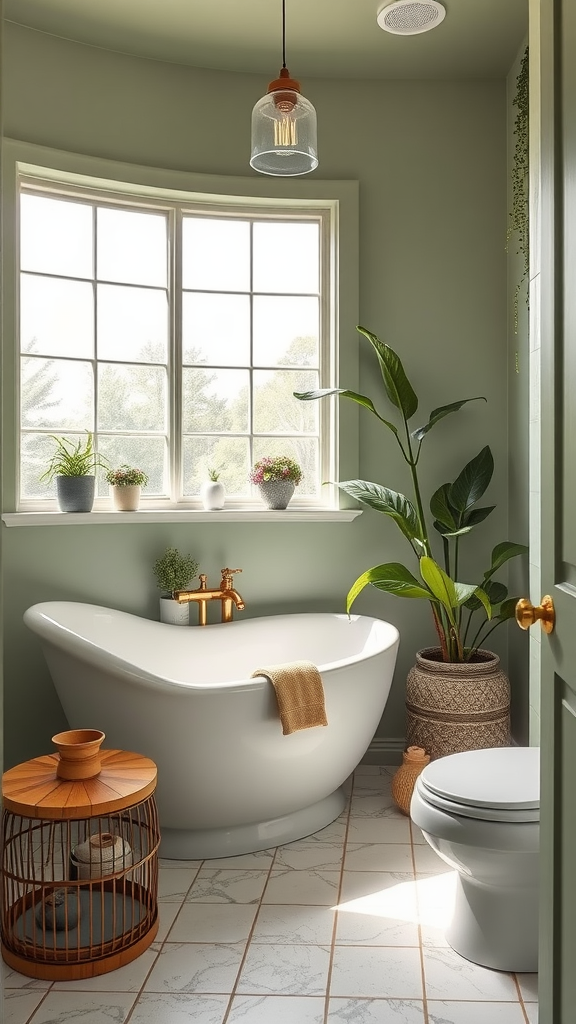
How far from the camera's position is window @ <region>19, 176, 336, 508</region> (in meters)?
3.36

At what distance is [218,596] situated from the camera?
3432 mm

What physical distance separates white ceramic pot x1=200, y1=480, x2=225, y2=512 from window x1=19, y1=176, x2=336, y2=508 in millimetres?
107

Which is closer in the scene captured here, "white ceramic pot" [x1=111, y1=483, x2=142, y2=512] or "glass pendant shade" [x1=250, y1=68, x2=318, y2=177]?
"glass pendant shade" [x1=250, y1=68, x2=318, y2=177]

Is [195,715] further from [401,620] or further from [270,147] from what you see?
[270,147]

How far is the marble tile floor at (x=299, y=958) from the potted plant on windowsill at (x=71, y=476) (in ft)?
4.45

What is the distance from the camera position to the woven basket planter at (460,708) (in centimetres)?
313

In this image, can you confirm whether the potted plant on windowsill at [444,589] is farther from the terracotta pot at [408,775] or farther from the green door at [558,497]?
the green door at [558,497]

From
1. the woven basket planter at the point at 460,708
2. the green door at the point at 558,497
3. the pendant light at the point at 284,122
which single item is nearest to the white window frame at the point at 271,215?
the woven basket planter at the point at 460,708

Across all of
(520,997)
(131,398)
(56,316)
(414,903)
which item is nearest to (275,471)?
(131,398)

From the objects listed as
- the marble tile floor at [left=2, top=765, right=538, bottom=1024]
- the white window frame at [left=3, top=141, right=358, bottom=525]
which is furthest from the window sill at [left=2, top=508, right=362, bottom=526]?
the marble tile floor at [left=2, top=765, right=538, bottom=1024]

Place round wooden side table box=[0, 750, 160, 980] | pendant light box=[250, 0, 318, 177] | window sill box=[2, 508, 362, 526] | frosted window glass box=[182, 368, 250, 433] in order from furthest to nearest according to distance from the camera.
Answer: frosted window glass box=[182, 368, 250, 433], window sill box=[2, 508, 362, 526], pendant light box=[250, 0, 318, 177], round wooden side table box=[0, 750, 160, 980]

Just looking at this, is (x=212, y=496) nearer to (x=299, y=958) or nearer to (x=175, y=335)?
(x=175, y=335)

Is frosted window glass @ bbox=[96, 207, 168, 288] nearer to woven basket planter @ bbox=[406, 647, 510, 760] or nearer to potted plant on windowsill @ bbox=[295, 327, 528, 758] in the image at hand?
potted plant on windowsill @ bbox=[295, 327, 528, 758]

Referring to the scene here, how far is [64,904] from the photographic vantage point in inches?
84.5
